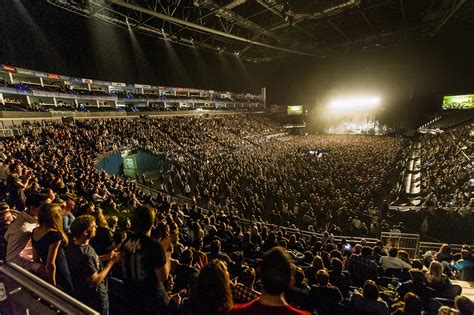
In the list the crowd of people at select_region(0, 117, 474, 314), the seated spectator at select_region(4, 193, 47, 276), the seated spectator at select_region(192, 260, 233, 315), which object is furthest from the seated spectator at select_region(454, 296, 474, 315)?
the seated spectator at select_region(4, 193, 47, 276)

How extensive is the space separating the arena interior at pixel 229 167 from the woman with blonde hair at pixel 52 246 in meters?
0.01

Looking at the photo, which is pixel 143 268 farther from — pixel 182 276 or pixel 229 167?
pixel 229 167

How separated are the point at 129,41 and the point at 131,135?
45.1 feet

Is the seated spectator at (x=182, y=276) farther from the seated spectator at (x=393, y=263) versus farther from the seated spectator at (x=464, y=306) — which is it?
the seated spectator at (x=393, y=263)

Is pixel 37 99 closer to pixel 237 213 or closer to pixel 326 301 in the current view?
pixel 237 213

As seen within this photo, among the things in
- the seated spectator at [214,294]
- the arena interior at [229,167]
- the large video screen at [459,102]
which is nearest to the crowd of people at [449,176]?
the arena interior at [229,167]

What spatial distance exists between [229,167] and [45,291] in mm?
15945

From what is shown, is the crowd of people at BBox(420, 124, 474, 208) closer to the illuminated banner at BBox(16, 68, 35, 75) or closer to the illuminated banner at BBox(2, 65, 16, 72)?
the illuminated banner at BBox(2, 65, 16, 72)

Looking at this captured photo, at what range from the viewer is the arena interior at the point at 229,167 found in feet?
7.80

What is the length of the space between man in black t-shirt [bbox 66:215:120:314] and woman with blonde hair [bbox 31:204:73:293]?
0.06 m

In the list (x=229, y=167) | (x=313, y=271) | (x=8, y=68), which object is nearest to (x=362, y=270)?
(x=313, y=271)

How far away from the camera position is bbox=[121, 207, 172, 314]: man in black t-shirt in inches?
85.0

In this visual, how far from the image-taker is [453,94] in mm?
31000

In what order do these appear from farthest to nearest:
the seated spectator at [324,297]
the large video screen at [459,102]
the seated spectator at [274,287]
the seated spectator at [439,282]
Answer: the large video screen at [459,102], the seated spectator at [439,282], the seated spectator at [324,297], the seated spectator at [274,287]
